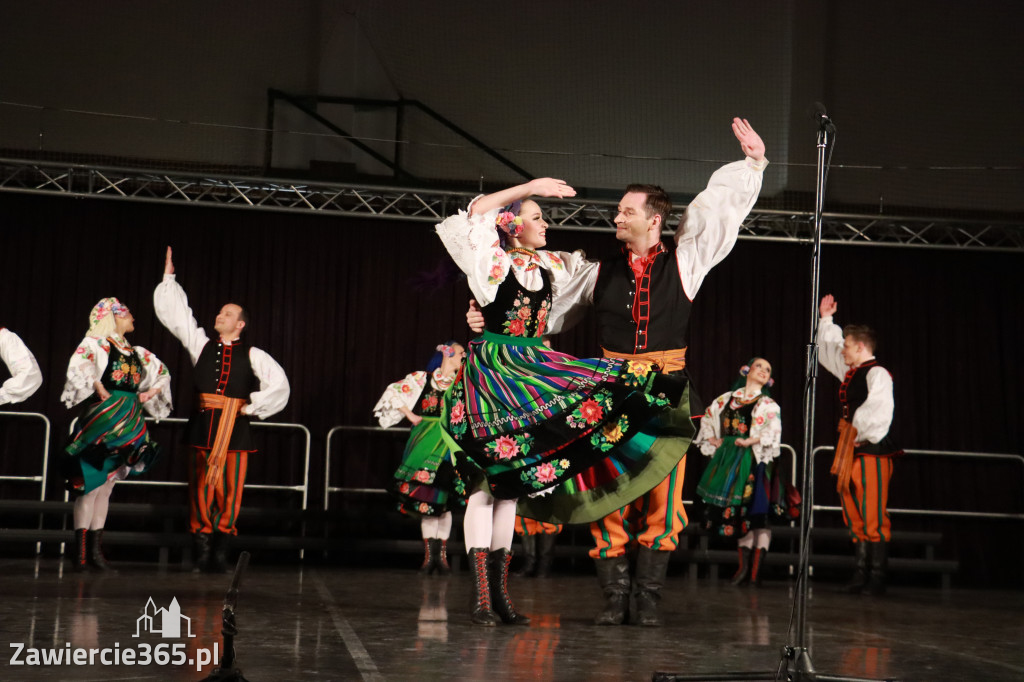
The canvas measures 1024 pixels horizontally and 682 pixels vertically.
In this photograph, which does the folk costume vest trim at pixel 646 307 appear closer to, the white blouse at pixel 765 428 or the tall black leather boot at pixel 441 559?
the white blouse at pixel 765 428

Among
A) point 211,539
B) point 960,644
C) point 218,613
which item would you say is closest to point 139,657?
point 218,613

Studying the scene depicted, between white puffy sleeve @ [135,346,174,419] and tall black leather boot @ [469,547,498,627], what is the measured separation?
9.78 feet

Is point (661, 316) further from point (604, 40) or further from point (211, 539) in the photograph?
point (604, 40)

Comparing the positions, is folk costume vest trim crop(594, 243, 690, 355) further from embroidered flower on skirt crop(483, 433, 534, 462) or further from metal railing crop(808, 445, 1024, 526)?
metal railing crop(808, 445, 1024, 526)

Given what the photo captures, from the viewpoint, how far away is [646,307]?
352 centimetres

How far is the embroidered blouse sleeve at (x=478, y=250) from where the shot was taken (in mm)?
3363

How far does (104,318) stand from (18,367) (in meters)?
0.49

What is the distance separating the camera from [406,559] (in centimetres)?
761

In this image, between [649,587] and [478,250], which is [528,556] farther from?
[478,250]

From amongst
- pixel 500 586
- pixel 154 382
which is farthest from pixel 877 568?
pixel 154 382

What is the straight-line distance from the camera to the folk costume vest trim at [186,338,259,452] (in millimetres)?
5957

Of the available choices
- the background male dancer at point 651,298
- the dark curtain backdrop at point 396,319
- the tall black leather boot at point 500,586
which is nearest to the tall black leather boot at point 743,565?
the dark curtain backdrop at point 396,319

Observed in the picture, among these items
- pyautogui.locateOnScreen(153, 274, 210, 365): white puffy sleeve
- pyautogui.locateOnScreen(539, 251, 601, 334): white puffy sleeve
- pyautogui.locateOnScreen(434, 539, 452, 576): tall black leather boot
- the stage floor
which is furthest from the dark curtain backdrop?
pyautogui.locateOnScreen(539, 251, 601, 334): white puffy sleeve

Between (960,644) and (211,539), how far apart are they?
3.95 metres
